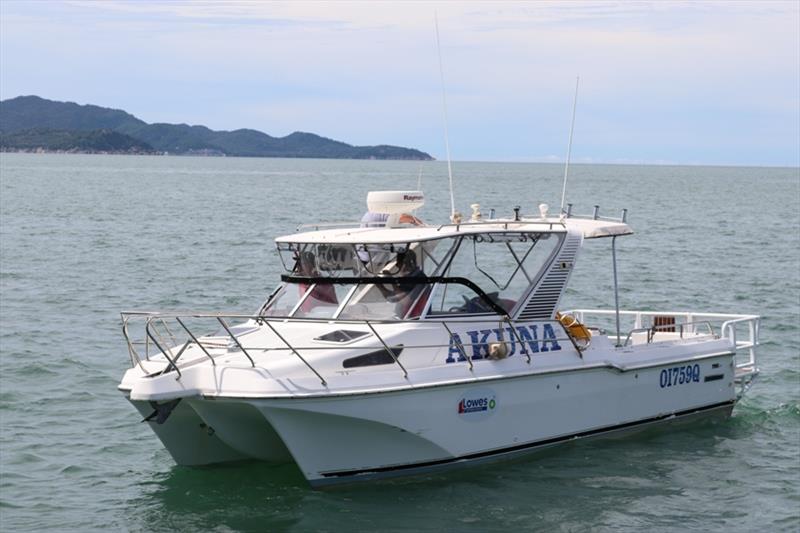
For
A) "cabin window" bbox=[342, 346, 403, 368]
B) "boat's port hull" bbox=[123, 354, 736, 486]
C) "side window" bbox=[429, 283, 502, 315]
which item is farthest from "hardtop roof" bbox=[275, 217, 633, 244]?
"boat's port hull" bbox=[123, 354, 736, 486]

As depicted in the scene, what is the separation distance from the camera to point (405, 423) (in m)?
11.9

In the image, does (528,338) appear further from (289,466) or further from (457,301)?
(289,466)

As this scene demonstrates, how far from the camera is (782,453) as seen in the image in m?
14.7

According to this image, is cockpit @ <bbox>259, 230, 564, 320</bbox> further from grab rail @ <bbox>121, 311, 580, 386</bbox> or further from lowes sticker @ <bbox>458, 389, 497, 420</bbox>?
lowes sticker @ <bbox>458, 389, 497, 420</bbox>

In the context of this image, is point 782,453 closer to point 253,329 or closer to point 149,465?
point 253,329

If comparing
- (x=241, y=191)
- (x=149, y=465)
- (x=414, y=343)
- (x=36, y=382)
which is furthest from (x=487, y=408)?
(x=241, y=191)

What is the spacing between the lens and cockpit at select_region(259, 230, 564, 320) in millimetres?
12883

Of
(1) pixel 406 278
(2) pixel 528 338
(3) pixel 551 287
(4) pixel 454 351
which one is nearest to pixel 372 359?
(4) pixel 454 351

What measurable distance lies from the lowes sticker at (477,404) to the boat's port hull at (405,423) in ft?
0.03

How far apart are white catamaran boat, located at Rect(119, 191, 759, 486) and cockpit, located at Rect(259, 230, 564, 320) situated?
18mm

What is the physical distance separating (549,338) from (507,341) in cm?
71

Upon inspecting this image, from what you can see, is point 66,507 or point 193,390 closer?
point 193,390

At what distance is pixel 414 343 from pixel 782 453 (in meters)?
5.35

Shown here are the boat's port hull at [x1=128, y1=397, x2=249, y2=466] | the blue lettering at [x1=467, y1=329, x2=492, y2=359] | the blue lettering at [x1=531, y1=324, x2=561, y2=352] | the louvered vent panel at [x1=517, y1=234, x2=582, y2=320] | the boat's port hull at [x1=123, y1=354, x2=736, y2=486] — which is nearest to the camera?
the boat's port hull at [x1=123, y1=354, x2=736, y2=486]
